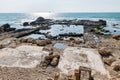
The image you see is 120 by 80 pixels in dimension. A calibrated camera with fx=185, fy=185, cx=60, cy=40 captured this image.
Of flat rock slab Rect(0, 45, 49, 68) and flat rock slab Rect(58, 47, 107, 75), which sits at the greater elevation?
flat rock slab Rect(0, 45, 49, 68)

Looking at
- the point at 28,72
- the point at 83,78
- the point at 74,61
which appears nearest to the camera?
the point at 83,78

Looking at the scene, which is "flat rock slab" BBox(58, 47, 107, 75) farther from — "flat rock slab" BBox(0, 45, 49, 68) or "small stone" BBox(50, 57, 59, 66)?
"flat rock slab" BBox(0, 45, 49, 68)

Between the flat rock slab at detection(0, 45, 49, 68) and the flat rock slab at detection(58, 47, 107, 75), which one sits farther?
the flat rock slab at detection(0, 45, 49, 68)

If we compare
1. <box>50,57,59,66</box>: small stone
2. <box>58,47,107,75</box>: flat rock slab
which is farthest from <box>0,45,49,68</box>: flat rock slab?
<box>58,47,107,75</box>: flat rock slab

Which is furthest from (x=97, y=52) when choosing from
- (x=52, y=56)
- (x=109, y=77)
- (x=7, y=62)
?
(x=7, y=62)

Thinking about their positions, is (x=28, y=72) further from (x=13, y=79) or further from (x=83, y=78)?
(x=83, y=78)

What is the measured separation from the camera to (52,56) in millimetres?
23594

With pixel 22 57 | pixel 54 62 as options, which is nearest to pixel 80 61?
pixel 54 62

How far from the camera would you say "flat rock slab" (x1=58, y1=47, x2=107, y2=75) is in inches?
803

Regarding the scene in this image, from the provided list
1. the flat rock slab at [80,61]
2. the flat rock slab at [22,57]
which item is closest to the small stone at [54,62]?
the flat rock slab at [80,61]

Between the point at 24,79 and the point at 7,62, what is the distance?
5427mm

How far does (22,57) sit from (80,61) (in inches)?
299

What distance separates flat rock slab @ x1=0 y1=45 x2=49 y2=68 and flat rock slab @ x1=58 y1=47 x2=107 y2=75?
318 cm

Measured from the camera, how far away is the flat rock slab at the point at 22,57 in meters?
22.0
